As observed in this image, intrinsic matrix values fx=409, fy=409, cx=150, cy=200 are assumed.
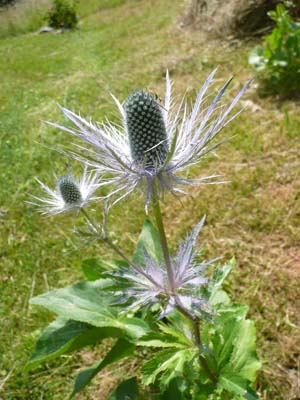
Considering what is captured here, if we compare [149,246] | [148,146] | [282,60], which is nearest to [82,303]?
[149,246]

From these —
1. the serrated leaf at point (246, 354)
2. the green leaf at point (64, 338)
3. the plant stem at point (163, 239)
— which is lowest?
the serrated leaf at point (246, 354)

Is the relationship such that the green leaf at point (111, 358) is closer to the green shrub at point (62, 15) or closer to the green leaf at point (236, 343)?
the green leaf at point (236, 343)

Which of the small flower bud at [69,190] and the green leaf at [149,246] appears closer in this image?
the small flower bud at [69,190]

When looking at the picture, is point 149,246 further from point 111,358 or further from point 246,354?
point 246,354

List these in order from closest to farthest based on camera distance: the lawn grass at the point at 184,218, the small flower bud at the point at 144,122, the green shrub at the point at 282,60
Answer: the small flower bud at the point at 144,122 < the lawn grass at the point at 184,218 < the green shrub at the point at 282,60

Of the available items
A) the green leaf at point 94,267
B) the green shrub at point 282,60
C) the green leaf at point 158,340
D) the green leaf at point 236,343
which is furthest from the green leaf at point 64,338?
the green shrub at point 282,60

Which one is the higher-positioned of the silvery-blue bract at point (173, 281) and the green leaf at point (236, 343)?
the silvery-blue bract at point (173, 281)

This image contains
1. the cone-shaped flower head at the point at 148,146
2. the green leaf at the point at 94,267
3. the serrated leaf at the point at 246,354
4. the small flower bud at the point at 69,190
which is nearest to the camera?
the cone-shaped flower head at the point at 148,146
